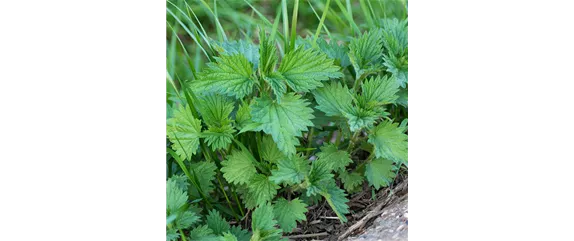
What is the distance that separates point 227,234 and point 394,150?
35 cm

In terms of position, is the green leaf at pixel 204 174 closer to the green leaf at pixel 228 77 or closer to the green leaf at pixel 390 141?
the green leaf at pixel 228 77

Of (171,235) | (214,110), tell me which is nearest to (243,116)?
(214,110)

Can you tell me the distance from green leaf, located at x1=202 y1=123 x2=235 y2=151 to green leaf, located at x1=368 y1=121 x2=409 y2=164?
0.27 meters

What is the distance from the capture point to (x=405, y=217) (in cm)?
130

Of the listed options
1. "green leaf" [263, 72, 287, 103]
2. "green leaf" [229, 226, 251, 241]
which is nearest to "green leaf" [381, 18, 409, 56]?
"green leaf" [263, 72, 287, 103]

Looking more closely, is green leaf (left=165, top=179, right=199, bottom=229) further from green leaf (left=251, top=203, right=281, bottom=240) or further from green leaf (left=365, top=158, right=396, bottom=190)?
green leaf (left=365, top=158, right=396, bottom=190)

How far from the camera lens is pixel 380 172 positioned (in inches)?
53.2

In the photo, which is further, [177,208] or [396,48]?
[396,48]

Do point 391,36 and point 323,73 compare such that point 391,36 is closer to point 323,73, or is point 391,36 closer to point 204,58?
point 323,73

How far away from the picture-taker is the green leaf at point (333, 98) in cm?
130

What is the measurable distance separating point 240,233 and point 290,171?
0.52 ft

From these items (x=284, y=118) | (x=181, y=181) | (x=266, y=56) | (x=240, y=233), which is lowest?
(x=240, y=233)

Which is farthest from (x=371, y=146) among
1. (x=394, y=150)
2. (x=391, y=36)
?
(x=391, y=36)

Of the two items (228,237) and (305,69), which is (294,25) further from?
(228,237)
